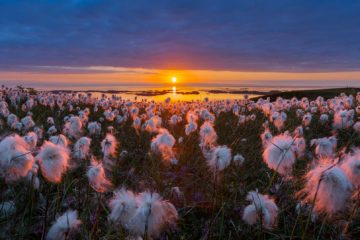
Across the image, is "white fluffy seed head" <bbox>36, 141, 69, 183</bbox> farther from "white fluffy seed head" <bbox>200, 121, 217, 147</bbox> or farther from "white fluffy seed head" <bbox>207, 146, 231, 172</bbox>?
"white fluffy seed head" <bbox>200, 121, 217, 147</bbox>

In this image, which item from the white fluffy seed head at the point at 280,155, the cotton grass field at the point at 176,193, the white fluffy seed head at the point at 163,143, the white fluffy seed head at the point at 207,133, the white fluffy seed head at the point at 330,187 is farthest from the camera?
the white fluffy seed head at the point at 207,133

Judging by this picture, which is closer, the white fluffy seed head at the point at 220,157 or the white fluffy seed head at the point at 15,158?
the white fluffy seed head at the point at 15,158

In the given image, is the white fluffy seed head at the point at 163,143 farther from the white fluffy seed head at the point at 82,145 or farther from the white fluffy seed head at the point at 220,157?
the white fluffy seed head at the point at 220,157

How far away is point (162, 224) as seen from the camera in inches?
96.1

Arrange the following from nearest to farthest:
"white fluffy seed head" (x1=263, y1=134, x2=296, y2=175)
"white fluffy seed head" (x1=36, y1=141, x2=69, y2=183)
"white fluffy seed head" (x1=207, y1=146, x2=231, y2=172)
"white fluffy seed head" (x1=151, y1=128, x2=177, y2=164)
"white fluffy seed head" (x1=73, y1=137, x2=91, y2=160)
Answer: "white fluffy seed head" (x1=36, y1=141, x2=69, y2=183) < "white fluffy seed head" (x1=263, y1=134, x2=296, y2=175) < "white fluffy seed head" (x1=207, y1=146, x2=231, y2=172) < "white fluffy seed head" (x1=73, y1=137, x2=91, y2=160) < "white fluffy seed head" (x1=151, y1=128, x2=177, y2=164)

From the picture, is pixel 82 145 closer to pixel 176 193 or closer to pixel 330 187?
pixel 176 193

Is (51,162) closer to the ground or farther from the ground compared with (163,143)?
farther from the ground

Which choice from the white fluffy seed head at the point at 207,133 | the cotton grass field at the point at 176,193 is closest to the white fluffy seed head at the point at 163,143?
the cotton grass field at the point at 176,193

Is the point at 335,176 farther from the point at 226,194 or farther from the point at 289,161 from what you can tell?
the point at 226,194

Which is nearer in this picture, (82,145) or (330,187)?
(330,187)

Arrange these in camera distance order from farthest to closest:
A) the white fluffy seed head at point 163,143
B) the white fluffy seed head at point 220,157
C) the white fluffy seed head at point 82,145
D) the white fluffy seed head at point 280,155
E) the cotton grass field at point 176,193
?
the white fluffy seed head at point 163,143 → the white fluffy seed head at point 82,145 → the white fluffy seed head at point 220,157 → the white fluffy seed head at point 280,155 → the cotton grass field at point 176,193

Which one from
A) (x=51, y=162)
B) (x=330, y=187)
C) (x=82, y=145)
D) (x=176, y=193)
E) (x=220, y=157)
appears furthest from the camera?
(x=82, y=145)

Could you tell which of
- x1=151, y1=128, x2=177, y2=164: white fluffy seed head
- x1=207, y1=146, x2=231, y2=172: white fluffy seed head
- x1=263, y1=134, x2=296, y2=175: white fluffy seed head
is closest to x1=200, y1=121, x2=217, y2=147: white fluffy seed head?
x1=151, y1=128, x2=177, y2=164: white fluffy seed head

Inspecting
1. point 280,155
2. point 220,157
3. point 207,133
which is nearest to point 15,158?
point 220,157
